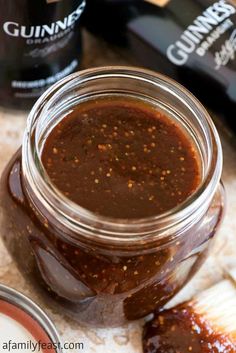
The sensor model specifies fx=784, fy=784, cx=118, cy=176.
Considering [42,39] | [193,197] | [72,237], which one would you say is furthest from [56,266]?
[42,39]

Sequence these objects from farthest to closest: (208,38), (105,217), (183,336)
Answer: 1. (208,38)
2. (183,336)
3. (105,217)

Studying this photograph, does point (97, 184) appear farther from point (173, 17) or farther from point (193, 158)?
point (173, 17)

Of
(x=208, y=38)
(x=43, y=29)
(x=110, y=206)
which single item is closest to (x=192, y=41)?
(x=208, y=38)

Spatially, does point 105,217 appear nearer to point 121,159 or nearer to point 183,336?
point 121,159

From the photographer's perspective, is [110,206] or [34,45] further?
[34,45]

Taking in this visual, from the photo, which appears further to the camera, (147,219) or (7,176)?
(7,176)

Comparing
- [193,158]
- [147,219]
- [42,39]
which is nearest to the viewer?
[147,219]

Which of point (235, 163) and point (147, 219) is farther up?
point (147, 219)
